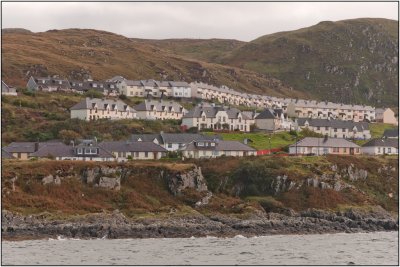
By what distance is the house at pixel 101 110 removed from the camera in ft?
430

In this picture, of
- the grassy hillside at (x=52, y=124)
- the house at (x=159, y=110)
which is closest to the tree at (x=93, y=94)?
the grassy hillside at (x=52, y=124)

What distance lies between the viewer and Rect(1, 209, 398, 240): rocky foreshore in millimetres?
72062

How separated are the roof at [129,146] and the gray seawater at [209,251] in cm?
3533

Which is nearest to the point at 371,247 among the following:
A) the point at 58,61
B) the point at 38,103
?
the point at 38,103

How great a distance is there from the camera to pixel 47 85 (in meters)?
156

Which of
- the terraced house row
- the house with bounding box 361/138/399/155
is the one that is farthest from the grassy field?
the terraced house row

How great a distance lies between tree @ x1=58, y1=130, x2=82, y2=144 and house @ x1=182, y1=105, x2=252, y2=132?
23593 millimetres

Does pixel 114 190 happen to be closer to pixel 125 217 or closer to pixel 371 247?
pixel 125 217

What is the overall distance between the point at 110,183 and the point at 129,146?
66.8ft

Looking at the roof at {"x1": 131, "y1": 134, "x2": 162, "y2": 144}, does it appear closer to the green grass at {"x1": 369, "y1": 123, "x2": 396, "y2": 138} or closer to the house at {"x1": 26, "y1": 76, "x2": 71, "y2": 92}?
the house at {"x1": 26, "y1": 76, "x2": 71, "y2": 92}

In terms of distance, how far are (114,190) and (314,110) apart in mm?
111631

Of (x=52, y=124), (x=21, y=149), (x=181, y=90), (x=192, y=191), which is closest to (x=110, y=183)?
(x=192, y=191)

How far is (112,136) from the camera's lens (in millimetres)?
118250

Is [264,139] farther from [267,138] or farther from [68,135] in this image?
[68,135]
